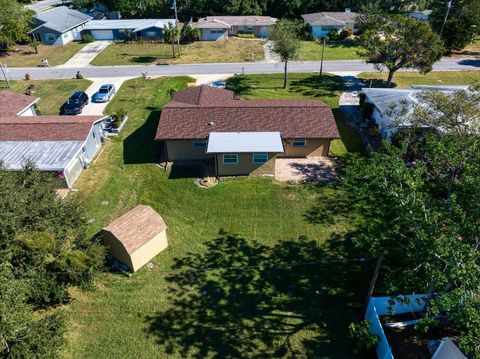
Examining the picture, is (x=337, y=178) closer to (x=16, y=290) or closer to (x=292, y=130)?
(x=292, y=130)

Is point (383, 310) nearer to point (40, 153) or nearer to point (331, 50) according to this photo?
point (40, 153)

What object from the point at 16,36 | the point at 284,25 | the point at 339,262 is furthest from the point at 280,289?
the point at 16,36

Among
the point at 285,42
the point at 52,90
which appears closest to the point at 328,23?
the point at 285,42

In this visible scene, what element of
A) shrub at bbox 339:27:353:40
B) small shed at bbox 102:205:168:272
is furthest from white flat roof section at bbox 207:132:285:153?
shrub at bbox 339:27:353:40

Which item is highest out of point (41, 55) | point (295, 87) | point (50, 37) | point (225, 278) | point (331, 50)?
point (50, 37)

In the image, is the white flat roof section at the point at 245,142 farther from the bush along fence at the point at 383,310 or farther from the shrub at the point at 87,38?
the shrub at the point at 87,38

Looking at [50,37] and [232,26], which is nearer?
[50,37]

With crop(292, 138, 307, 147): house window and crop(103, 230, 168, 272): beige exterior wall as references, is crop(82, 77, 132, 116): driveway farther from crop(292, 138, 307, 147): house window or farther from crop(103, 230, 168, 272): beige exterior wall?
crop(103, 230, 168, 272): beige exterior wall
